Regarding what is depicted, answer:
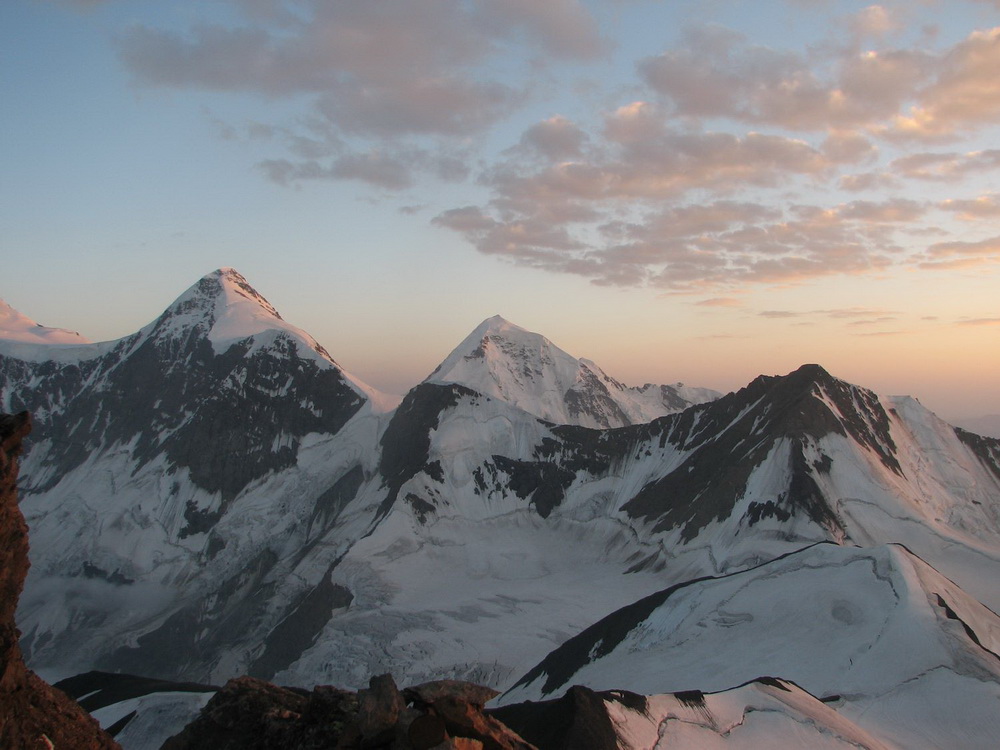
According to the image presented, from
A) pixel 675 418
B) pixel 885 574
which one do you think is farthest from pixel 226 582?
pixel 885 574

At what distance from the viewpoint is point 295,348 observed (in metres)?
159

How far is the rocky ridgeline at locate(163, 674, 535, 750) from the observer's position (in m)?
15.0

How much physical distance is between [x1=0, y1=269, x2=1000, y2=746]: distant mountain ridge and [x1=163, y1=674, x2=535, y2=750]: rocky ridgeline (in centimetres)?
4005

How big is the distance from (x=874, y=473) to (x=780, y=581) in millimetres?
51148

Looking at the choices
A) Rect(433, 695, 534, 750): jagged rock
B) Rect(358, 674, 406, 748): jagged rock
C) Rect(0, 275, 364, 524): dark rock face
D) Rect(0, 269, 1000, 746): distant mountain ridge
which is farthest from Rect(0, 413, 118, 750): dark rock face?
Rect(0, 275, 364, 524): dark rock face

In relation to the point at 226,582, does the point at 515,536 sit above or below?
above

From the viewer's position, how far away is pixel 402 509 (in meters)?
112

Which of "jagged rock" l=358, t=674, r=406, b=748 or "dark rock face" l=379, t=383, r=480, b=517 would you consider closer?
"jagged rock" l=358, t=674, r=406, b=748

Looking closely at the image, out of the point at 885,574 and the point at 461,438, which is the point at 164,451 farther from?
the point at 885,574

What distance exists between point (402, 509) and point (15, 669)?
324ft

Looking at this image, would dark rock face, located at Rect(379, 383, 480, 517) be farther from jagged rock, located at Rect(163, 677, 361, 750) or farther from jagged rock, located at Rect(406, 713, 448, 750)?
jagged rock, located at Rect(406, 713, 448, 750)

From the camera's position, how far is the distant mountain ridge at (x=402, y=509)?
291 ft

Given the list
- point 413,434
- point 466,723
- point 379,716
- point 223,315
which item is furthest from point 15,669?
point 223,315

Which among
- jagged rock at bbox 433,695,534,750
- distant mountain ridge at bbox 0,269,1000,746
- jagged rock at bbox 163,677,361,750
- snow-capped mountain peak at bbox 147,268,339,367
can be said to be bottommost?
distant mountain ridge at bbox 0,269,1000,746
